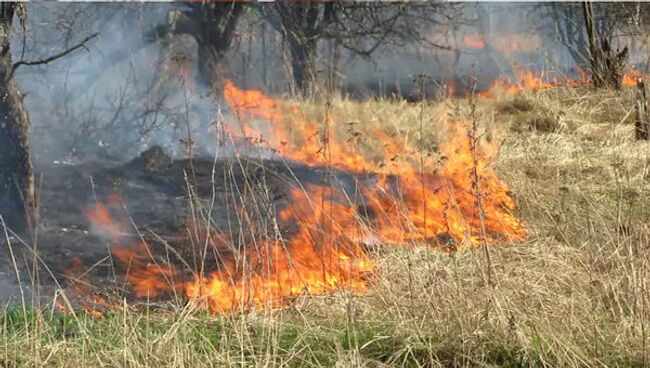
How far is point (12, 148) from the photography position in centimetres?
721

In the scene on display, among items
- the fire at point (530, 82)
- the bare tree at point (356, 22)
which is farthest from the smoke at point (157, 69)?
the bare tree at point (356, 22)

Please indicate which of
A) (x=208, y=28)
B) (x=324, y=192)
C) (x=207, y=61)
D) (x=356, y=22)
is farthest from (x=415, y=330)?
(x=356, y=22)

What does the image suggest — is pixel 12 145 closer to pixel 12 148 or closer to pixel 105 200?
pixel 12 148

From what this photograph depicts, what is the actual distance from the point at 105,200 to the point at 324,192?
7.39 feet

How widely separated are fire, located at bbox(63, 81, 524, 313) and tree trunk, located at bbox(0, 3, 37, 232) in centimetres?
67

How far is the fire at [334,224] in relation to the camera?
4199 mm

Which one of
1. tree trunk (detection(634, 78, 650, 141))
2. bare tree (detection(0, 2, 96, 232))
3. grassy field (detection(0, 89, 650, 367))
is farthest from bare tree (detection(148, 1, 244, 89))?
grassy field (detection(0, 89, 650, 367))

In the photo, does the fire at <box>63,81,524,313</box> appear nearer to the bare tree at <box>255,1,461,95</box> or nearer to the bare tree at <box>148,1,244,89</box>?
the bare tree at <box>148,1,244,89</box>

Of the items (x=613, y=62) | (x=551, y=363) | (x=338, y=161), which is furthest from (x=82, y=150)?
(x=551, y=363)

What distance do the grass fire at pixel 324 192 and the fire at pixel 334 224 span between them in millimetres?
42

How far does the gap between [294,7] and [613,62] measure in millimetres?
6067

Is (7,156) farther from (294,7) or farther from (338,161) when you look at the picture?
(294,7)

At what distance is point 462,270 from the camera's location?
15.5 ft

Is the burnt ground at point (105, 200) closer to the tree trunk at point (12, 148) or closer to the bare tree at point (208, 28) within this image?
the tree trunk at point (12, 148)
